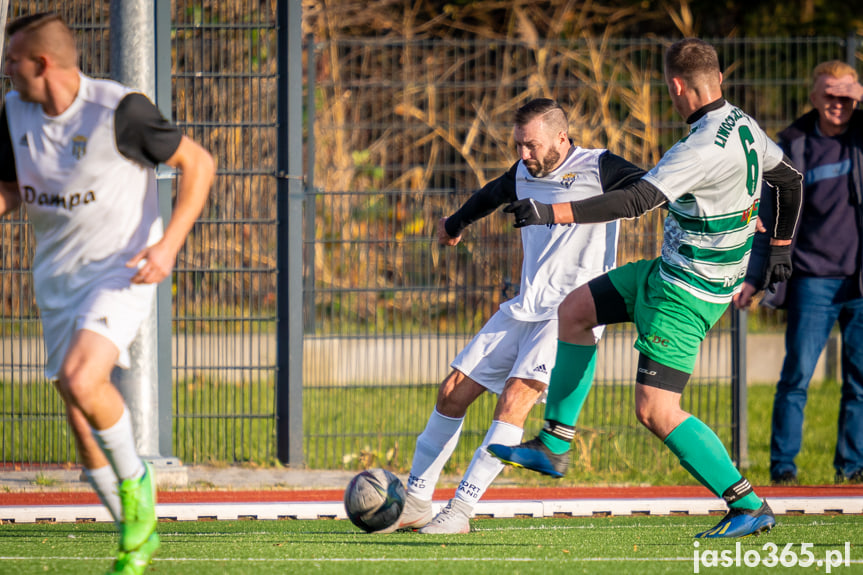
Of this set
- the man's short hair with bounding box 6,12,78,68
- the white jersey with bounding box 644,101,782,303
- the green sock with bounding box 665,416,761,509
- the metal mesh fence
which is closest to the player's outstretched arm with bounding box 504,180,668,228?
the white jersey with bounding box 644,101,782,303

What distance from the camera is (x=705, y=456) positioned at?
5285mm

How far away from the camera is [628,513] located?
7145 mm

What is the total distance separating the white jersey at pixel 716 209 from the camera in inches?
202

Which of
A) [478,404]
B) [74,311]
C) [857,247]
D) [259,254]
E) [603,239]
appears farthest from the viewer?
[478,404]

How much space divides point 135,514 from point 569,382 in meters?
2.14

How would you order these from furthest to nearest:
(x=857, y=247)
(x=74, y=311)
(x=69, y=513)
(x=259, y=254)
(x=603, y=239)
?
(x=259, y=254), (x=857, y=247), (x=69, y=513), (x=603, y=239), (x=74, y=311)

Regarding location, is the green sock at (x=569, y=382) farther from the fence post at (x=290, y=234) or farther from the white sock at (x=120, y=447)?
the fence post at (x=290, y=234)

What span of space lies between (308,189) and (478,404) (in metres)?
2.50

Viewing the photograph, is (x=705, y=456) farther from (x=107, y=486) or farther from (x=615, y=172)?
(x=107, y=486)

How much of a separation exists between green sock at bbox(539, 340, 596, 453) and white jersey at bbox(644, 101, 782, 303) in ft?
1.83

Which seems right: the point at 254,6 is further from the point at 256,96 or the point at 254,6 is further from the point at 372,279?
the point at 372,279

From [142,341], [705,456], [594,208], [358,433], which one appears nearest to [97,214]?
[594,208]

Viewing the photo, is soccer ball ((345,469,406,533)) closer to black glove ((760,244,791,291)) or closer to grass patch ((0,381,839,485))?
black glove ((760,244,791,291))

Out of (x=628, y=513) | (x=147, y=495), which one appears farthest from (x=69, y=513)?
(x=628, y=513)
